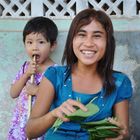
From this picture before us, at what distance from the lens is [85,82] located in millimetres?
3086

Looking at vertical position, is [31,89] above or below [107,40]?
below

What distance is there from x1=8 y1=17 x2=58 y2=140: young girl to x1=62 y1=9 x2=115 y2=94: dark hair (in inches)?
34.6

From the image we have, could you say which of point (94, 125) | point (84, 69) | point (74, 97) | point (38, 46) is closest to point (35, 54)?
point (38, 46)

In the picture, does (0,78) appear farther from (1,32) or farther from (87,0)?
(87,0)

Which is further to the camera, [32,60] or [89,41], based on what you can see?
[32,60]

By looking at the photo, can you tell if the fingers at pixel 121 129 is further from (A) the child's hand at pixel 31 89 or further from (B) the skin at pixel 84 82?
(A) the child's hand at pixel 31 89

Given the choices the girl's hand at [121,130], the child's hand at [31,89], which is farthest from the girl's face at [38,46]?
the girl's hand at [121,130]

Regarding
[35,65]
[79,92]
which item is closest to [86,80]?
[79,92]

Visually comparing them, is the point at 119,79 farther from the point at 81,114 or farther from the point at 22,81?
the point at 22,81

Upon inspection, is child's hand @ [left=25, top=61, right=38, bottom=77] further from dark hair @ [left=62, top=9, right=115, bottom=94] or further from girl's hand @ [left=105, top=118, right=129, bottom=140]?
girl's hand @ [left=105, top=118, right=129, bottom=140]

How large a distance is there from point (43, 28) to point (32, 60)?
288 millimetres

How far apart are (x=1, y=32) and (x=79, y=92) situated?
1480 millimetres

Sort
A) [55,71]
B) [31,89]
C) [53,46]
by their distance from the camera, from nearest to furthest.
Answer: [55,71] → [31,89] → [53,46]

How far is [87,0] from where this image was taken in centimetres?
415
